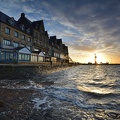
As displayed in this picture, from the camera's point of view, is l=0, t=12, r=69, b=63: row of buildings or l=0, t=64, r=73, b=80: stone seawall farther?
l=0, t=12, r=69, b=63: row of buildings

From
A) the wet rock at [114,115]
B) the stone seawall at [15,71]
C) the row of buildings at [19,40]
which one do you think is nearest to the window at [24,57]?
the row of buildings at [19,40]

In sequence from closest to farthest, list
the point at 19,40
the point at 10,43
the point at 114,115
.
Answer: the point at 114,115 → the point at 10,43 → the point at 19,40

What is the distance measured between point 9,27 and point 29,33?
1052 cm

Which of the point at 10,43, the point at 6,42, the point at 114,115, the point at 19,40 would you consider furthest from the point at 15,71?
the point at 114,115

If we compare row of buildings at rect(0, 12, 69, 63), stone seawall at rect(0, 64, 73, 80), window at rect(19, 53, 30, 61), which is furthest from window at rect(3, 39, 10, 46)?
stone seawall at rect(0, 64, 73, 80)

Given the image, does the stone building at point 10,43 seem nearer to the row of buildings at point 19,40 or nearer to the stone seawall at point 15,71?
the row of buildings at point 19,40

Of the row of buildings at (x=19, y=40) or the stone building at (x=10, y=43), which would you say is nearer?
the stone building at (x=10, y=43)

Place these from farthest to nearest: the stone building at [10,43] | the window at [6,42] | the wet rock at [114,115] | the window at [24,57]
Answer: the window at [24,57]
the window at [6,42]
the stone building at [10,43]
the wet rock at [114,115]

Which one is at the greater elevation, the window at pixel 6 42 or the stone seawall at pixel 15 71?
the window at pixel 6 42

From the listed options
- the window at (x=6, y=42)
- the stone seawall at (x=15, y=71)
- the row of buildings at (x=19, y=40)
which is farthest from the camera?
the window at (x=6, y=42)

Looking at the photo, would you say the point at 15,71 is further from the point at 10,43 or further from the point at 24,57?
the point at 10,43

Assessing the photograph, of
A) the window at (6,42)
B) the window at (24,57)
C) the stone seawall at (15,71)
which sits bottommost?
the stone seawall at (15,71)

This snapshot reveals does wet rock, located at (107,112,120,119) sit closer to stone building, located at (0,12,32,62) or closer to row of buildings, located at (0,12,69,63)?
row of buildings, located at (0,12,69,63)

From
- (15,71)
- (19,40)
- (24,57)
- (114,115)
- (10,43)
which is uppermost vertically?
(19,40)
